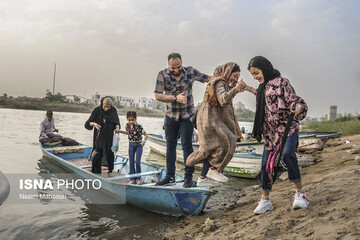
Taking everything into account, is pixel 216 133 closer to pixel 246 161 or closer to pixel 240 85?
pixel 240 85

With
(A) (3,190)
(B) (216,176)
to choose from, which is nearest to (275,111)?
(B) (216,176)

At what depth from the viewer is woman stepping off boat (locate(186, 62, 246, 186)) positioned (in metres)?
3.93

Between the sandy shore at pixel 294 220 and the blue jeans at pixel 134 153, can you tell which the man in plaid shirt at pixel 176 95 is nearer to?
the sandy shore at pixel 294 220

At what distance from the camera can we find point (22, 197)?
7.00m

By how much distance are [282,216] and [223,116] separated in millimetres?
1568

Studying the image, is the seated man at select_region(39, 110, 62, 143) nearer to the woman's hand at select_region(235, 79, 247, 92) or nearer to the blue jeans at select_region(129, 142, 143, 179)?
the blue jeans at select_region(129, 142, 143, 179)

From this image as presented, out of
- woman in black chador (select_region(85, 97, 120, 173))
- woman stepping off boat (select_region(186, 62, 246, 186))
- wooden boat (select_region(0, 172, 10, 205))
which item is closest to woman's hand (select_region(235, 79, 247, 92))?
woman stepping off boat (select_region(186, 62, 246, 186))

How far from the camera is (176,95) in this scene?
450cm

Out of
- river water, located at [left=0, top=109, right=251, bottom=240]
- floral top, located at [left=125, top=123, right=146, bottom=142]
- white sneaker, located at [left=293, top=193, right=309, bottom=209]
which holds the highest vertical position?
floral top, located at [left=125, top=123, right=146, bottom=142]

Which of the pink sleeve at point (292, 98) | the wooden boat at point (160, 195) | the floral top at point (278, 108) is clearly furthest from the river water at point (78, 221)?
the pink sleeve at point (292, 98)

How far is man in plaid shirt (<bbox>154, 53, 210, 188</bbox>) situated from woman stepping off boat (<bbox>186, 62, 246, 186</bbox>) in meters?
0.40

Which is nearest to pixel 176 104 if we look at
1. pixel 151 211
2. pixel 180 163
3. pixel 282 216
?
pixel 282 216

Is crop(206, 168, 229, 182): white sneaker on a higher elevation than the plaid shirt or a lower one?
lower

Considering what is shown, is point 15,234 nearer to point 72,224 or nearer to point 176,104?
point 72,224
